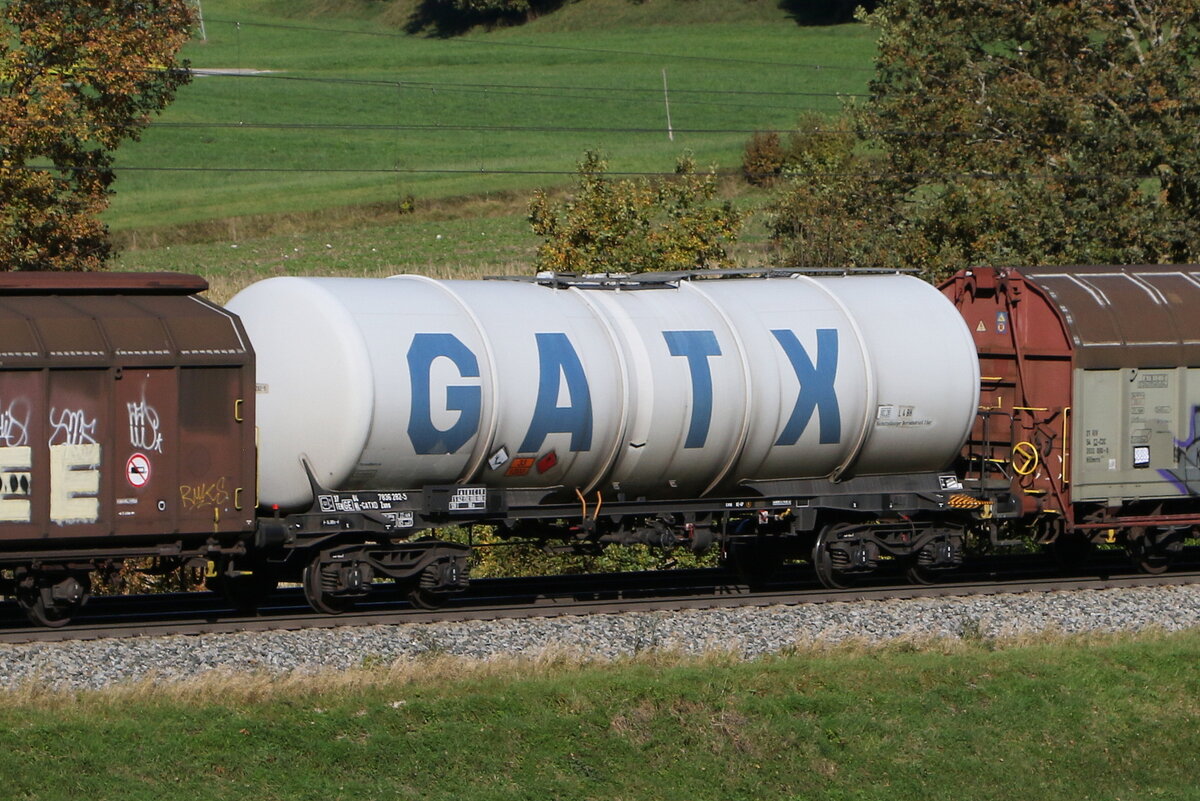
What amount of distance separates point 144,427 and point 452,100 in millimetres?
74242

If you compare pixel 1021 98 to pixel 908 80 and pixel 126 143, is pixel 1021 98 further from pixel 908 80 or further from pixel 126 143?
pixel 126 143

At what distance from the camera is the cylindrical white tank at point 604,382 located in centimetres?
1675

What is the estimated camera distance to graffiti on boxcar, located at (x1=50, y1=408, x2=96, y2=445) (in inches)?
618

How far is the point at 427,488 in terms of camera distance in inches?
687

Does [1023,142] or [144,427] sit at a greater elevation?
[1023,142]

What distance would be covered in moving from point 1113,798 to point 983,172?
3235cm

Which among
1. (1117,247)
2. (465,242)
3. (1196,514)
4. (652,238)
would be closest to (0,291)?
(1196,514)

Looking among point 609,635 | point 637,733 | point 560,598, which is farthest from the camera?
point 560,598

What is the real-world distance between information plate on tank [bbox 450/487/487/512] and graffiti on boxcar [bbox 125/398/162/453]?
3.30m

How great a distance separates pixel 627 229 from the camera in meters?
35.8

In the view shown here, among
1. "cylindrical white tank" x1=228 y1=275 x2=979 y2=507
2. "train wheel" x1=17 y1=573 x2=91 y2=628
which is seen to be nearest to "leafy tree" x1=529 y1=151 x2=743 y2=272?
"cylindrical white tank" x1=228 y1=275 x2=979 y2=507

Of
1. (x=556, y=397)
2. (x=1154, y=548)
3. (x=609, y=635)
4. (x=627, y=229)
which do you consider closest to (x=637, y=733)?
(x=609, y=635)

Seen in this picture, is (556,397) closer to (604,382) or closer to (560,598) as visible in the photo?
(604,382)

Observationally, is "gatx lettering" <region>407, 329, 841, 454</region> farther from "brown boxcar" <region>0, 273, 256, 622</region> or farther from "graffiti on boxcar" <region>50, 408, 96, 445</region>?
"graffiti on boxcar" <region>50, 408, 96, 445</region>
